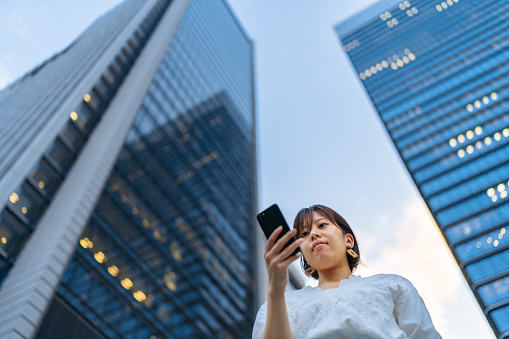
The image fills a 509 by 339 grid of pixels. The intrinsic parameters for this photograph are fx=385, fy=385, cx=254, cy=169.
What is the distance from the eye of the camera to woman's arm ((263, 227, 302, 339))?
6.80 feet

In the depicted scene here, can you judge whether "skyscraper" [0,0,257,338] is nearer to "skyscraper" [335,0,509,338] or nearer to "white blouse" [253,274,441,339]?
"white blouse" [253,274,441,339]

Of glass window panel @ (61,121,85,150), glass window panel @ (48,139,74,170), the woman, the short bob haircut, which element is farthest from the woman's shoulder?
glass window panel @ (61,121,85,150)

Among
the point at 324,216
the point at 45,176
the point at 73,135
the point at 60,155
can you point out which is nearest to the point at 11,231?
the point at 45,176

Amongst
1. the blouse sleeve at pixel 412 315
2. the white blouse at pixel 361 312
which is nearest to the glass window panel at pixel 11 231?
the white blouse at pixel 361 312

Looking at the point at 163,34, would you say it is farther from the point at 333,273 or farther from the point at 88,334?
the point at 333,273

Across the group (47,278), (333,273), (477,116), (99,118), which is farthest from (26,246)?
(477,116)

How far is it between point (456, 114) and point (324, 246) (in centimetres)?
7619

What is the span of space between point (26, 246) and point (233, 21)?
76.5 meters

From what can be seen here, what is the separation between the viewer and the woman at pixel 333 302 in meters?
2.07

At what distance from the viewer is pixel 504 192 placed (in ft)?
190

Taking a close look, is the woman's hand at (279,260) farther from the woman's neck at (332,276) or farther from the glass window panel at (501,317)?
the glass window panel at (501,317)

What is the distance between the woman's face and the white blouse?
0.63ft

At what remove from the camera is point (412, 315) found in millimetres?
2273

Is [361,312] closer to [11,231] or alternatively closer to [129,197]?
[11,231]
